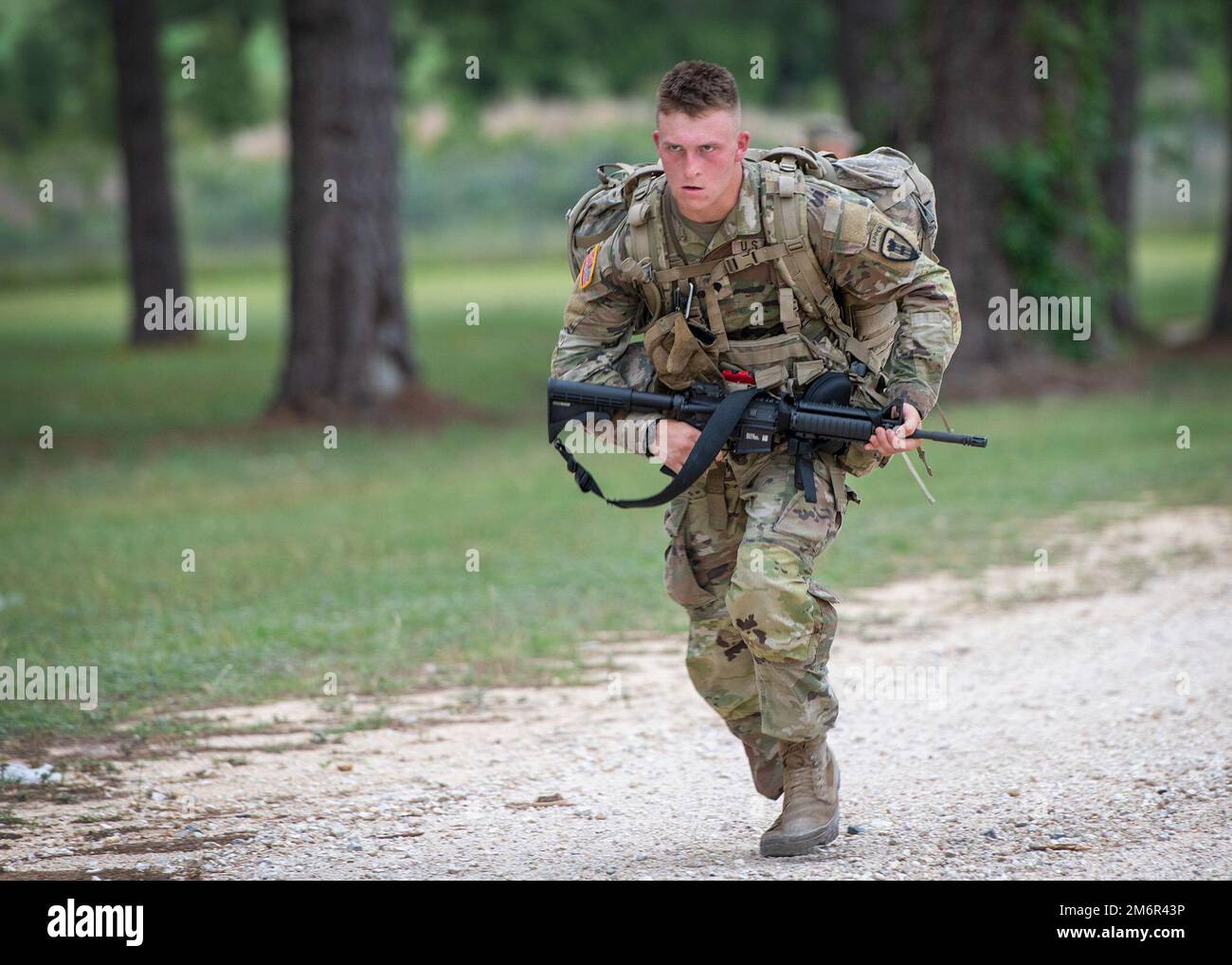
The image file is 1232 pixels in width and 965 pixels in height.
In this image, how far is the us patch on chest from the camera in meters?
4.77

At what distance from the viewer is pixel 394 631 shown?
315 inches

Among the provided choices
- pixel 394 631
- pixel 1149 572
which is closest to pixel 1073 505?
pixel 1149 572

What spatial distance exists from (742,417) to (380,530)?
608 centimetres

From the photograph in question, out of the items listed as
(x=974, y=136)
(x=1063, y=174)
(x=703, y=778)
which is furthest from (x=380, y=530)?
(x=1063, y=174)

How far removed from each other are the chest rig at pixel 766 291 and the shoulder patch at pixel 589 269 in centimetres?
11

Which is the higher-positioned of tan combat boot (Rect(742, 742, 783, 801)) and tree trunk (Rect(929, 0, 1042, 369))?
tree trunk (Rect(929, 0, 1042, 369))

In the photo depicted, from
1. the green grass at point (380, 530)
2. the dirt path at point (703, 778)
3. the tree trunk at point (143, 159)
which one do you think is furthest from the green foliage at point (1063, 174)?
the tree trunk at point (143, 159)

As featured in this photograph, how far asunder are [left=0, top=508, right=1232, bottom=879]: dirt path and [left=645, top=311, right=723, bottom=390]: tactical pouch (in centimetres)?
142

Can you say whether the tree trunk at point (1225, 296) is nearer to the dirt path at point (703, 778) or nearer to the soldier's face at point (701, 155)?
the dirt path at point (703, 778)

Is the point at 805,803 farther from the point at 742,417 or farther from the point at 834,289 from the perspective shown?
the point at 834,289

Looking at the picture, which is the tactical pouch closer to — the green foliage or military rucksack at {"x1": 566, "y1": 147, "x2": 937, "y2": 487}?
military rucksack at {"x1": 566, "y1": 147, "x2": 937, "y2": 487}

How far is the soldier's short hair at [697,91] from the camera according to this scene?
4586 millimetres

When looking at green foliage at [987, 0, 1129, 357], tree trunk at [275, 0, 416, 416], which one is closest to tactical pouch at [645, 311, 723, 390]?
tree trunk at [275, 0, 416, 416]
